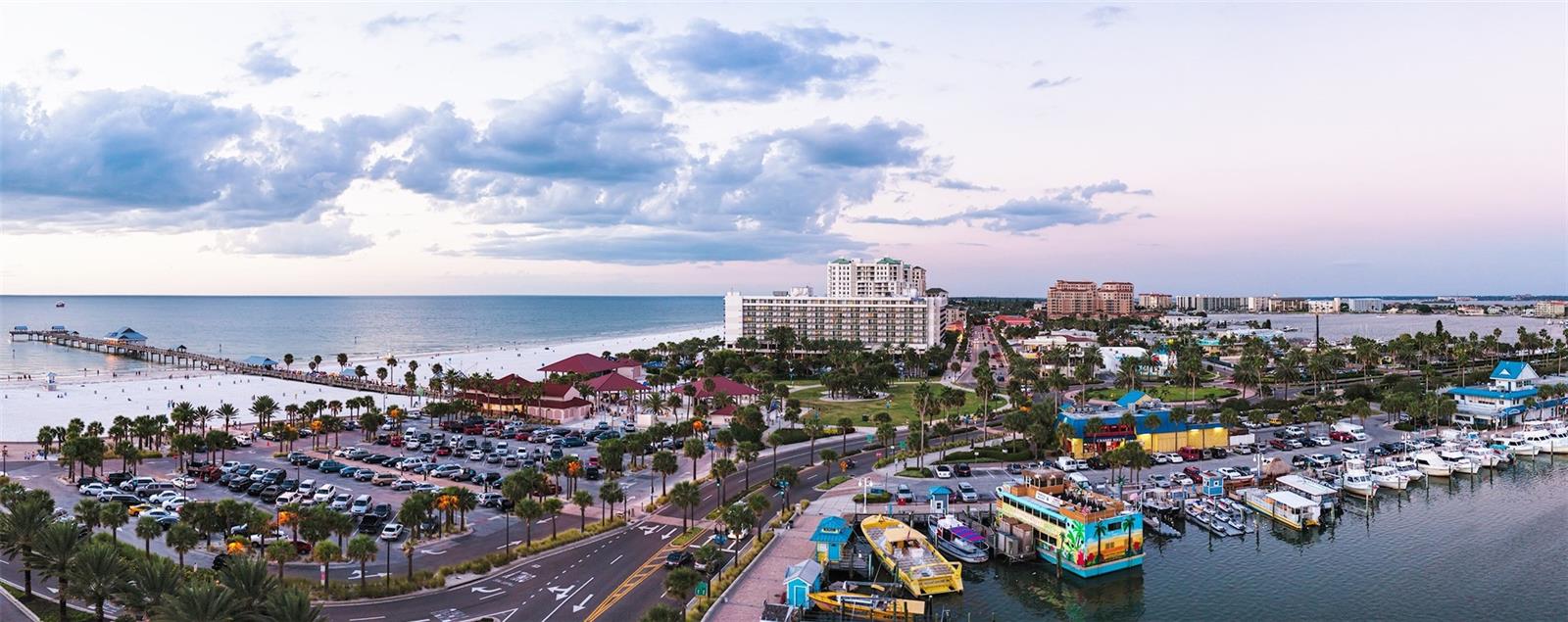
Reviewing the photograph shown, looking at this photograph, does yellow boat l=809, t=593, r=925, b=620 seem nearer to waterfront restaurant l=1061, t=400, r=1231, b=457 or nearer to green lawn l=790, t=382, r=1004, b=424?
waterfront restaurant l=1061, t=400, r=1231, b=457

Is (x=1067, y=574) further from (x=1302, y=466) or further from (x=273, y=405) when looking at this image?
(x=273, y=405)

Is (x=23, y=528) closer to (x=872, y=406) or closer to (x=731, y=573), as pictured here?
(x=731, y=573)

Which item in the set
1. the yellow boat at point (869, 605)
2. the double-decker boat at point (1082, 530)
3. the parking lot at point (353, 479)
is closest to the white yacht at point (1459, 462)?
the double-decker boat at point (1082, 530)

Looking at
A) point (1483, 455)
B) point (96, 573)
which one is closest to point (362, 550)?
point (96, 573)

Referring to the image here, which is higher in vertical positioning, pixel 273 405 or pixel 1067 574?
pixel 273 405

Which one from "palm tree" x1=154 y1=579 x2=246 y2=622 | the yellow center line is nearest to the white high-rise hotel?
the yellow center line

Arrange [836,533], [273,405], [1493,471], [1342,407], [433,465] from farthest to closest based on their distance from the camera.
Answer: [1342,407] < [273,405] < [1493,471] < [433,465] < [836,533]

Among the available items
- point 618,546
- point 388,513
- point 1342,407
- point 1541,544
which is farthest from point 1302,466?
point 388,513
